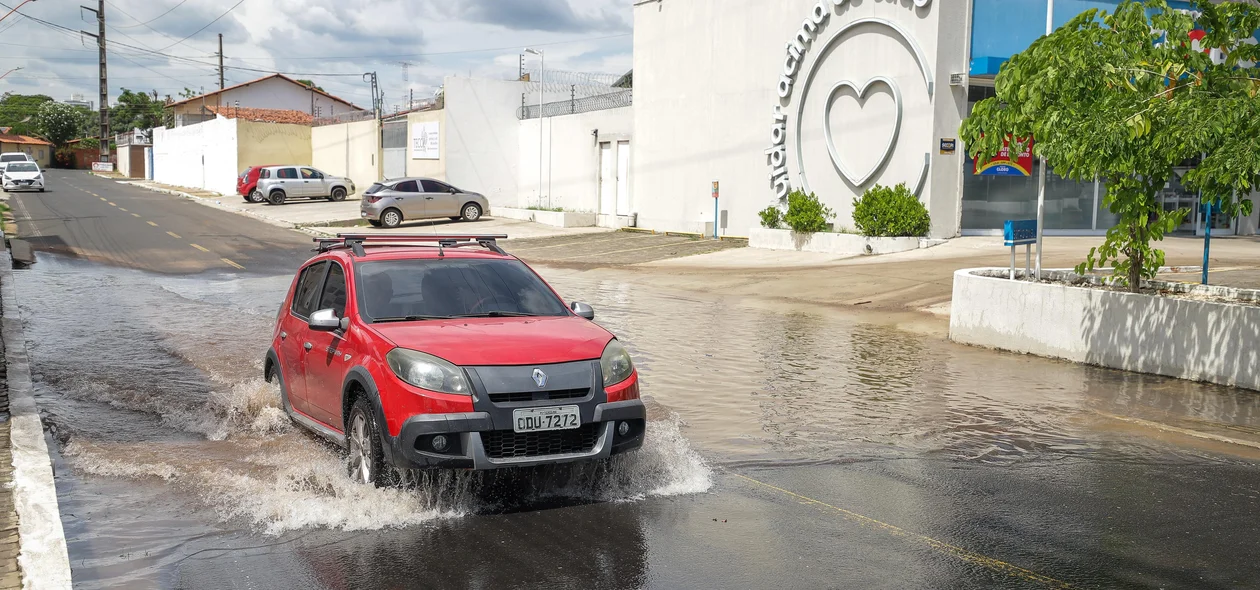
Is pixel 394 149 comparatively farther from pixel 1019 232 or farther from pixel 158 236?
pixel 1019 232

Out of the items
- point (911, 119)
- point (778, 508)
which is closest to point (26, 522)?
point (778, 508)

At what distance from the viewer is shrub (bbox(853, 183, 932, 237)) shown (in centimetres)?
2292

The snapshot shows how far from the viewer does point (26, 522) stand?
5707 millimetres

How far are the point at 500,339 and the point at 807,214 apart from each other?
1936 cm

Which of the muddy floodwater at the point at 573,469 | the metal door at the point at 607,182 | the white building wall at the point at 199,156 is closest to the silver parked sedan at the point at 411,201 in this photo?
the metal door at the point at 607,182

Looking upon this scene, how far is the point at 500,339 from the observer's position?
21.0 ft

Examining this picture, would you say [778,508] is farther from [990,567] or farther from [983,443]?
[983,443]

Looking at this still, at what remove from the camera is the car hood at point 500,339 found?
6.14 m

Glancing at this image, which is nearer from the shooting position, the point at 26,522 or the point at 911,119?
the point at 26,522

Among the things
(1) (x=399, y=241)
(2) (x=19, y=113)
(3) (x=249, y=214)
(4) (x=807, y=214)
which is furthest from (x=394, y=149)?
(2) (x=19, y=113)

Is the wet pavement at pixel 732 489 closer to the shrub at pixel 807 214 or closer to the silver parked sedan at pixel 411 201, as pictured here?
the shrub at pixel 807 214

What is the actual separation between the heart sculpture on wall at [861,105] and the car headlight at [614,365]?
726 inches

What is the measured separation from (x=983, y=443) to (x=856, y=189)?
684 inches

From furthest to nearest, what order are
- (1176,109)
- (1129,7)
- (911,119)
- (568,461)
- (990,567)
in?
1. (911,119)
2. (1129,7)
3. (1176,109)
4. (568,461)
5. (990,567)
